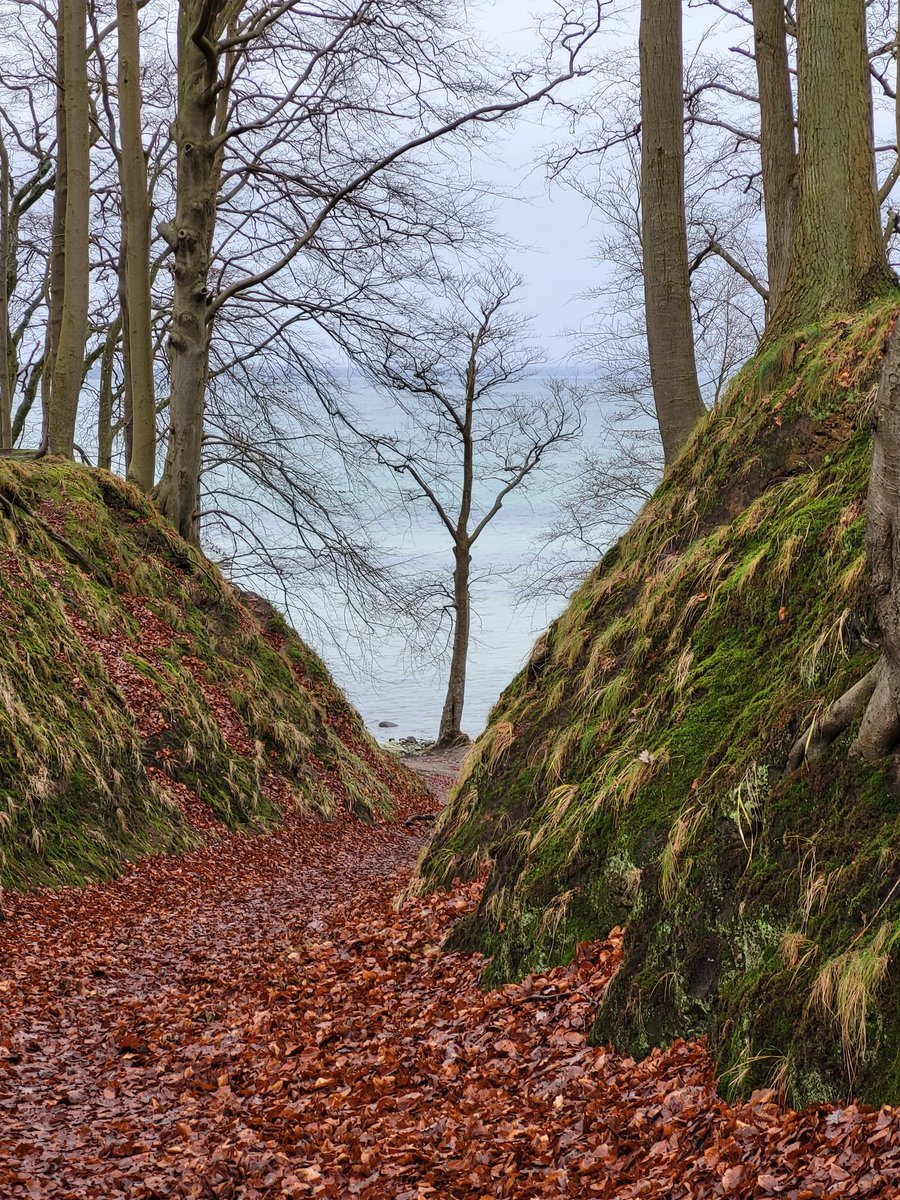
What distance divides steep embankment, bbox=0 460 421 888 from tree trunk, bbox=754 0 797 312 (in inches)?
255

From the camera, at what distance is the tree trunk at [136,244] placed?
42.0ft

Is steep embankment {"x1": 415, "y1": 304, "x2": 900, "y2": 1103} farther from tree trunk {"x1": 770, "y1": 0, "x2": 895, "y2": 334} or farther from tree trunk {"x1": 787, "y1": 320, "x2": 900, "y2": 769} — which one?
tree trunk {"x1": 770, "y1": 0, "x2": 895, "y2": 334}

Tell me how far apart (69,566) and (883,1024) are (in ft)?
32.1

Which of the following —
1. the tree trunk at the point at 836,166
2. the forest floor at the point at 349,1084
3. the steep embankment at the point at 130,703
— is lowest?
the forest floor at the point at 349,1084

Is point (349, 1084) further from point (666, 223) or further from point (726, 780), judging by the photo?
point (666, 223)

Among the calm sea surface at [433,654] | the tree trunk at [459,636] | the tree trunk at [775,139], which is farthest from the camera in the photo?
the tree trunk at [459,636]

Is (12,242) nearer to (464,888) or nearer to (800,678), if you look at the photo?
(464,888)

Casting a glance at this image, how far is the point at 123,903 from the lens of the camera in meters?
7.44

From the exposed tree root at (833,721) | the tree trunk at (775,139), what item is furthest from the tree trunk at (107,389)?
the exposed tree root at (833,721)

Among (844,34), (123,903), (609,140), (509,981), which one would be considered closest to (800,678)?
(509,981)

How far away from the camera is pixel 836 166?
6.50 meters

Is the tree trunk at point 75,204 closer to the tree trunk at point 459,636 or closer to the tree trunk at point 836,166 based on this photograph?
the tree trunk at point 836,166

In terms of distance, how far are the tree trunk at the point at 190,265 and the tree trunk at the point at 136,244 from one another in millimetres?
342

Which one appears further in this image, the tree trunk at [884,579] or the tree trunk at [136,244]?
the tree trunk at [136,244]
